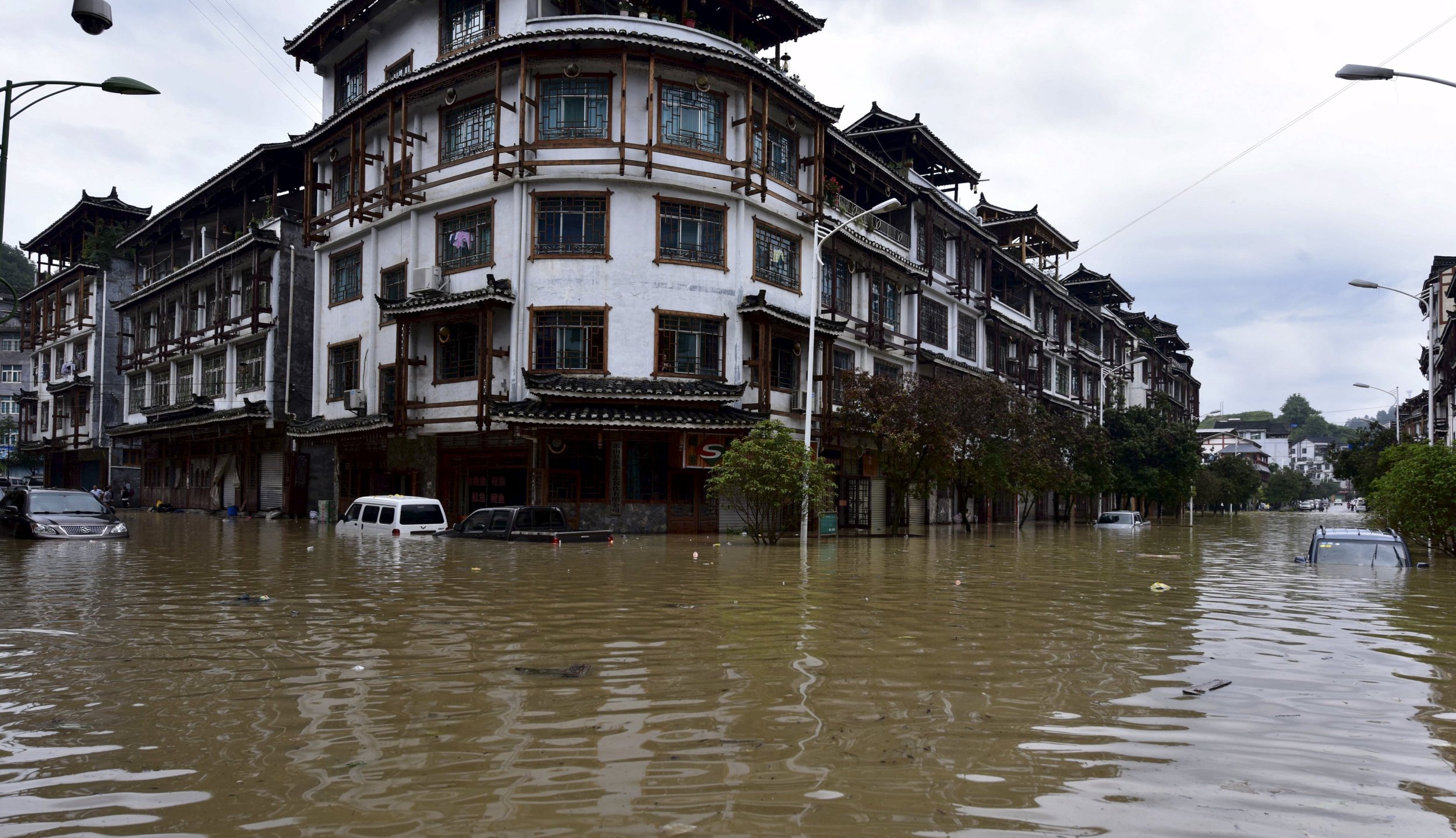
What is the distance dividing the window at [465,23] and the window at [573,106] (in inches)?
150

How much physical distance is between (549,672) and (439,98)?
30.1 meters

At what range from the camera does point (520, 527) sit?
974 inches

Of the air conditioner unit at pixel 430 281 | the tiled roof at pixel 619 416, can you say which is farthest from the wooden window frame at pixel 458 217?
the tiled roof at pixel 619 416

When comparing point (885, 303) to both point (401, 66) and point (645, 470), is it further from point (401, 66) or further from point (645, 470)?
point (401, 66)

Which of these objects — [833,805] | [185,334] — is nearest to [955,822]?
[833,805]

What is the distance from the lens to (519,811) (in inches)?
179

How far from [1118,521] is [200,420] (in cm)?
4190

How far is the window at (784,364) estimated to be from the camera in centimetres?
3412

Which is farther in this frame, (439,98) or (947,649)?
(439,98)

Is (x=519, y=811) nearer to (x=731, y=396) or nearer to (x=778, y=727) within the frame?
(x=778, y=727)

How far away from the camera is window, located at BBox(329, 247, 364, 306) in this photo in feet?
121

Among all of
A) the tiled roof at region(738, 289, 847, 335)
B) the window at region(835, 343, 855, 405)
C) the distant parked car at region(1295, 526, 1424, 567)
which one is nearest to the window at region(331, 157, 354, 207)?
the tiled roof at region(738, 289, 847, 335)

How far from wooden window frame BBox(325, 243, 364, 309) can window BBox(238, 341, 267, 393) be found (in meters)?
5.13

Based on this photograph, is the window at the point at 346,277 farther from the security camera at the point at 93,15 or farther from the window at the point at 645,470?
the security camera at the point at 93,15
